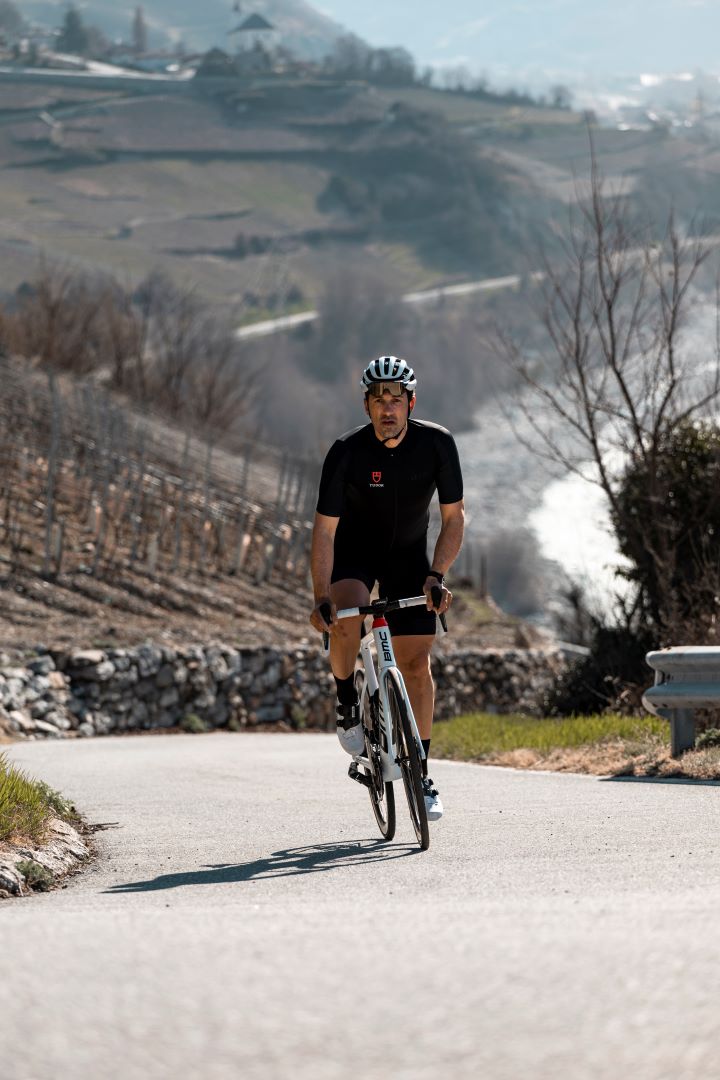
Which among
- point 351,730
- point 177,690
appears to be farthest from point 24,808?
point 177,690

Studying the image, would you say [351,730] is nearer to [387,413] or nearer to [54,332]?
[387,413]

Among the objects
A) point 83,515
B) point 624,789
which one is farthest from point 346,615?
point 83,515

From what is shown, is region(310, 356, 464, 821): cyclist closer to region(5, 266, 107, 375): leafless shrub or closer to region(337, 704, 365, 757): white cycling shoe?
region(337, 704, 365, 757): white cycling shoe

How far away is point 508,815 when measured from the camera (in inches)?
334

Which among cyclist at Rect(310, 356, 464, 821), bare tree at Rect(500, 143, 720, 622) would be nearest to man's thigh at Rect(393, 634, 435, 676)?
cyclist at Rect(310, 356, 464, 821)

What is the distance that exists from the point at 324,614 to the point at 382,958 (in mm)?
3294

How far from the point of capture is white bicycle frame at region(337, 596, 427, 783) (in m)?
7.07

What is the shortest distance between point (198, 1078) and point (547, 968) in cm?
104

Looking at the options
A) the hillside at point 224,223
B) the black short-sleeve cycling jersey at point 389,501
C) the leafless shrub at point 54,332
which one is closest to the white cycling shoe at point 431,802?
the black short-sleeve cycling jersey at point 389,501

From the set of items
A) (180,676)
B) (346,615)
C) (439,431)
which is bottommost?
(180,676)

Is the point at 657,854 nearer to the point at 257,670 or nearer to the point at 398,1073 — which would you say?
the point at 398,1073

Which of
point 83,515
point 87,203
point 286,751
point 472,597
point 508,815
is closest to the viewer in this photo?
point 508,815

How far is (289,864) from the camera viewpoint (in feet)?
22.9

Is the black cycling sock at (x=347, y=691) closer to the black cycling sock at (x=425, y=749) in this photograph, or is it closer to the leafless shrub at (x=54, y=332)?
the black cycling sock at (x=425, y=749)
